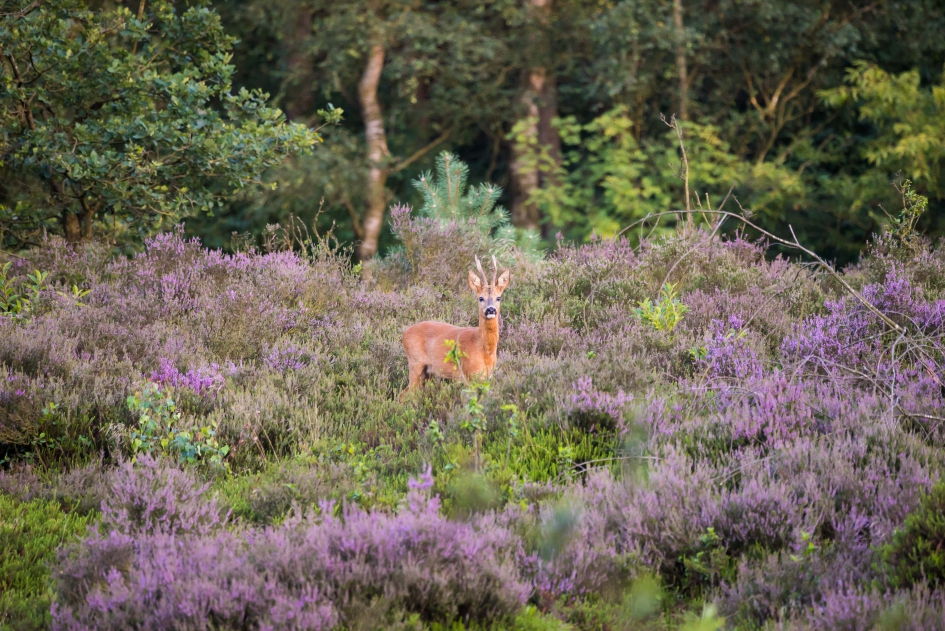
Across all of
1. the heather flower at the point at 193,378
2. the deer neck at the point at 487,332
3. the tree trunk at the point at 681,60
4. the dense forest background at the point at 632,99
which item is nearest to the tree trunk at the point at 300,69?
the dense forest background at the point at 632,99

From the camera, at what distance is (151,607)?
3.32 m

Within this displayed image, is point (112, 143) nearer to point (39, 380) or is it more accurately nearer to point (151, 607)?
point (39, 380)

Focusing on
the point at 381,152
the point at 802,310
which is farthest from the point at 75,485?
the point at 381,152

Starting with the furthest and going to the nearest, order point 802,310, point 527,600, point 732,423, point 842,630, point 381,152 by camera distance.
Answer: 1. point 381,152
2. point 802,310
3. point 732,423
4. point 527,600
5. point 842,630

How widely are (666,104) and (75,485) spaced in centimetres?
1691

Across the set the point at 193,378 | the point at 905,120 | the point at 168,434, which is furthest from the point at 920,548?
the point at 905,120

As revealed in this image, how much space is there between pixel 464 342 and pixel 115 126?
491 centimetres

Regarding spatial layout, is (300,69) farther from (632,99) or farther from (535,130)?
(632,99)

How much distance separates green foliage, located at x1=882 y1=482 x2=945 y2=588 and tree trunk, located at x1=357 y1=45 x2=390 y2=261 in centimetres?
1584

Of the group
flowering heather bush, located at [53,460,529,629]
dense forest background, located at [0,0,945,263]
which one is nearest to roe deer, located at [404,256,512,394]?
flowering heather bush, located at [53,460,529,629]

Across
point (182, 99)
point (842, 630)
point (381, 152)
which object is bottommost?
point (381, 152)

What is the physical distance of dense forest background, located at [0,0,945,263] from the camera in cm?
1741

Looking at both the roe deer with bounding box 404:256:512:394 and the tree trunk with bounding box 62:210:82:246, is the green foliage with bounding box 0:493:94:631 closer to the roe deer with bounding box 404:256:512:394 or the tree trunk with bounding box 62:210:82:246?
the roe deer with bounding box 404:256:512:394

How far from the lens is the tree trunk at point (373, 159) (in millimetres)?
18938
